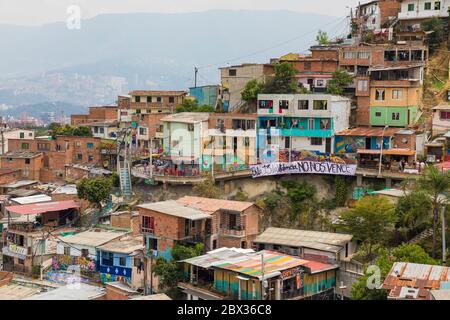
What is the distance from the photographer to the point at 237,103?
3447 centimetres

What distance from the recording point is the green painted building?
29906mm

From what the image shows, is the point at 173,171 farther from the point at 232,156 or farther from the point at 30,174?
the point at 30,174

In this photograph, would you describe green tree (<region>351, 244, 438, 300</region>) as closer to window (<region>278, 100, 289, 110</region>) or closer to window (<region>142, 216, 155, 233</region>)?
window (<region>142, 216, 155, 233</region>)

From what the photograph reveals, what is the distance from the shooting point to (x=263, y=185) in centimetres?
2869

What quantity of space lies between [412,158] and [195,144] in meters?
9.25

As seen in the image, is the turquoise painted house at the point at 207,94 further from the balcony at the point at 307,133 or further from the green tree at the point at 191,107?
the balcony at the point at 307,133

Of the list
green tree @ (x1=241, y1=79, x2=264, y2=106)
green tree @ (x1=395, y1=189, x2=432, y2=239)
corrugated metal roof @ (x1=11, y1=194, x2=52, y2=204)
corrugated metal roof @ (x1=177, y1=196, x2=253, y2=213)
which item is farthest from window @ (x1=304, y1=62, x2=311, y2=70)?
corrugated metal roof @ (x1=11, y1=194, x2=52, y2=204)

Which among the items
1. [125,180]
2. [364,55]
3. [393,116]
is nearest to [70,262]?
[125,180]

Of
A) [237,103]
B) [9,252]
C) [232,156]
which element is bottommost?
[9,252]

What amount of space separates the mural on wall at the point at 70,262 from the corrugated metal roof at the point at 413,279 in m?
12.1

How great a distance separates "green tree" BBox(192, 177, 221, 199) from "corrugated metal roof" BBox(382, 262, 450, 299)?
37.3ft

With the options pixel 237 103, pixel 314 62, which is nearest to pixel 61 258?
pixel 237 103

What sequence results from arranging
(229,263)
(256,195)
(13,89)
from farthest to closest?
(13,89), (256,195), (229,263)

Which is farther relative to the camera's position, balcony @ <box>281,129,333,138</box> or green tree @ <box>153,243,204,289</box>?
balcony @ <box>281,129,333,138</box>
